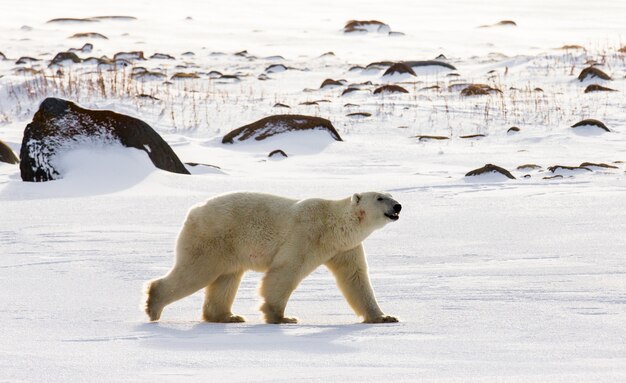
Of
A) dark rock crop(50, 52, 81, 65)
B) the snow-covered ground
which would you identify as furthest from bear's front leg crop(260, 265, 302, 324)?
dark rock crop(50, 52, 81, 65)

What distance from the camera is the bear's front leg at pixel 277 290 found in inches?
205

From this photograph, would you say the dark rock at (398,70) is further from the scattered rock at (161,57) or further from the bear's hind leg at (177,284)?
the bear's hind leg at (177,284)

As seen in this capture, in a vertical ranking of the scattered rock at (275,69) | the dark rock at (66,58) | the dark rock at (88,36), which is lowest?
the dark rock at (88,36)

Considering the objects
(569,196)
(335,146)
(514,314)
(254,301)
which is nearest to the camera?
(514,314)

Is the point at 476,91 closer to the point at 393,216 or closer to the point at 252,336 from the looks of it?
the point at 393,216

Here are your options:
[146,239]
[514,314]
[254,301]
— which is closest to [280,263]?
[254,301]

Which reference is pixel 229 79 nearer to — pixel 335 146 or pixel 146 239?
pixel 335 146

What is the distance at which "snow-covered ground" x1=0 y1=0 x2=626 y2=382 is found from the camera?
371 centimetres

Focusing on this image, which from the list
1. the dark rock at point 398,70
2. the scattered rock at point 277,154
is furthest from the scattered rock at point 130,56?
the scattered rock at point 277,154

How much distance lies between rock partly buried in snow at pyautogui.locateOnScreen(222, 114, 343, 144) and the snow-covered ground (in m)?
0.26

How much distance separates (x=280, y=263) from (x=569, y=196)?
14.3 ft

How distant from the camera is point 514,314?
189 inches

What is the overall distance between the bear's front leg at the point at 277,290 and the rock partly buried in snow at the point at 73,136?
5.62 meters

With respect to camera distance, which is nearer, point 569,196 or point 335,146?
point 569,196
